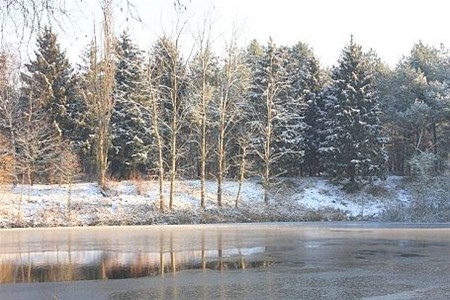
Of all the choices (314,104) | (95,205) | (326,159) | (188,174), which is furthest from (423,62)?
(95,205)

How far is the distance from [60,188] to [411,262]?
103ft

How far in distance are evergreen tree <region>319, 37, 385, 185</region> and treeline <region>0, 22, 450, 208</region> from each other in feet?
0.31

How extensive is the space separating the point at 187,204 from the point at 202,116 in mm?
6633

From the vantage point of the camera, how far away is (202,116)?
43906mm

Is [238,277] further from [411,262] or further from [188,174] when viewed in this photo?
[188,174]

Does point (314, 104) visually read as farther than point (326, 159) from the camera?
Yes

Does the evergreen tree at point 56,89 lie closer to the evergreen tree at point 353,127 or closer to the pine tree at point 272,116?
the pine tree at point 272,116

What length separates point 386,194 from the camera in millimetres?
47562

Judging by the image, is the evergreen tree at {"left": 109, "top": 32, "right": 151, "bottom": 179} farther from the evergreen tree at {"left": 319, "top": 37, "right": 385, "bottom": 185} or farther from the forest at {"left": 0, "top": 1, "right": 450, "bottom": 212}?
the evergreen tree at {"left": 319, "top": 37, "right": 385, "bottom": 185}

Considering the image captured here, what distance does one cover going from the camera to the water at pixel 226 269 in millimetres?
11664

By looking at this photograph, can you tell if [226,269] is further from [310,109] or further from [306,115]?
[310,109]

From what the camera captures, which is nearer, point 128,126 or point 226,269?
point 226,269

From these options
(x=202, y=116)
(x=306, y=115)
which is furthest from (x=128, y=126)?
(x=306, y=115)

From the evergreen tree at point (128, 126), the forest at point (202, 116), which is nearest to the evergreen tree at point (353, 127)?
the forest at point (202, 116)
